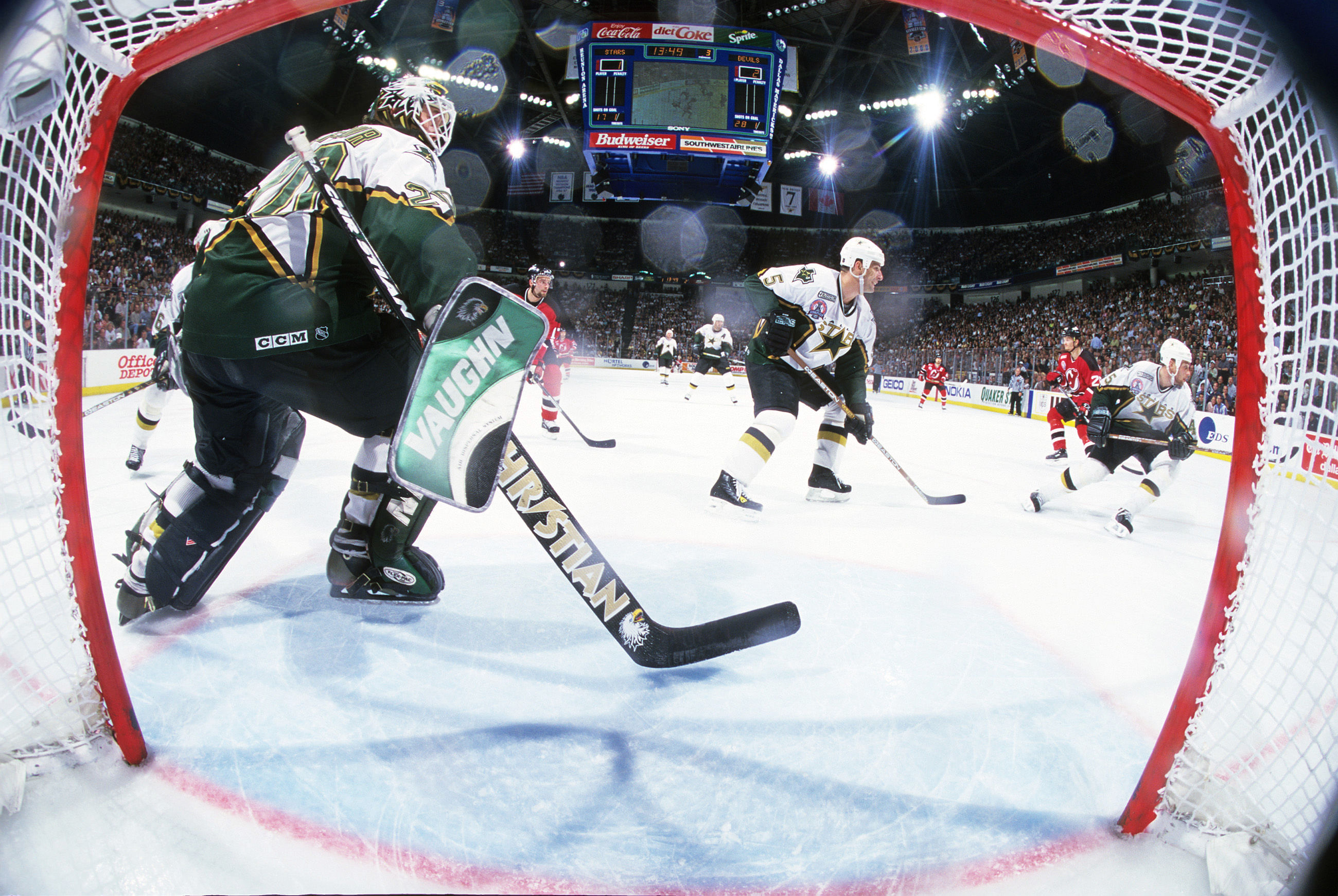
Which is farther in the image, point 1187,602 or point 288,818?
point 1187,602

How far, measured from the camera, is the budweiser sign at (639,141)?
1203 cm

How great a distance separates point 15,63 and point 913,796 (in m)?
1.82

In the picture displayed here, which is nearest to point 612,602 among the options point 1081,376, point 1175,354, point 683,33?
point 1175,354

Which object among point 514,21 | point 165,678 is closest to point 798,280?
point 165,678

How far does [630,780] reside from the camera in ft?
4.17

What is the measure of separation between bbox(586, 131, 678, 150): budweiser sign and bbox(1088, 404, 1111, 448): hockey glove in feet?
32.3

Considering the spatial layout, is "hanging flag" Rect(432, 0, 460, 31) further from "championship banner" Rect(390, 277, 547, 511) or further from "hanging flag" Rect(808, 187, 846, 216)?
"hanging flag" Rect(808, 187, 846, 216)

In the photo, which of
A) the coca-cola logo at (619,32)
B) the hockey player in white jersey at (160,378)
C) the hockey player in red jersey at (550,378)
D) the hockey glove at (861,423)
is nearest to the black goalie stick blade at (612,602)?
the hockey glove at (861,423)

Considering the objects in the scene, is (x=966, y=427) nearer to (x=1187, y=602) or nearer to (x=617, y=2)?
(x=1187, y=602)

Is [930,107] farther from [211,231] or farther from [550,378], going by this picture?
[211,231]

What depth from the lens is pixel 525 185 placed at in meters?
27.8

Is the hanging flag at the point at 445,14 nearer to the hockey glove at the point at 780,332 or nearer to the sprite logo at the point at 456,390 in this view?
the hockey glove at the point at 780,332

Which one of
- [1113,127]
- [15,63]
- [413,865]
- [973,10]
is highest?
[1113,127]

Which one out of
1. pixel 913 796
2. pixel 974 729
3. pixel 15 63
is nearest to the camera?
pixel 15 63
